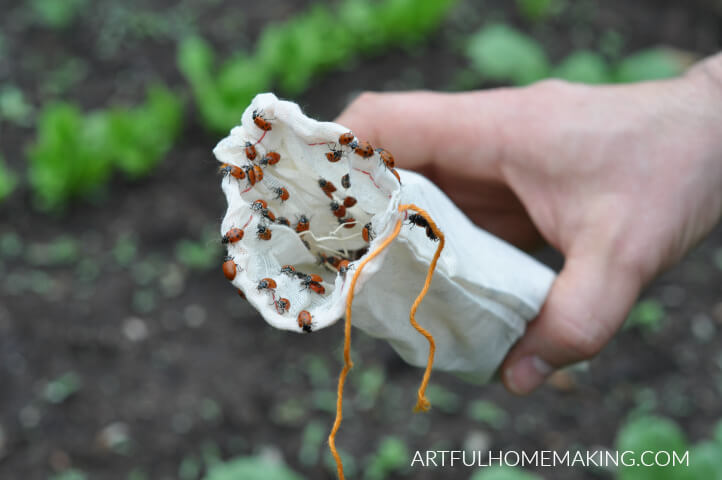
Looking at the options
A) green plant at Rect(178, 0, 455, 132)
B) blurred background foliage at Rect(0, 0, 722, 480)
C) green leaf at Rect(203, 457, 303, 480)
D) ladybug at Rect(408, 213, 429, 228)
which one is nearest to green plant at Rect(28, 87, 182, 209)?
blurred background foliage at Rect(0, 0, 722, 480)

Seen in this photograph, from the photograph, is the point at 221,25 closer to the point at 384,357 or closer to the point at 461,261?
the point at 384,357

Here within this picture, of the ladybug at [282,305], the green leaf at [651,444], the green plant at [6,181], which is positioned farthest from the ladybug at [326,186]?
the green plant at [6,181]

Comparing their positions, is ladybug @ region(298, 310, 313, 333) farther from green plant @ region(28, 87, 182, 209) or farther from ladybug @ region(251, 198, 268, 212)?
green plant @ region(28, 87, 182, 209)

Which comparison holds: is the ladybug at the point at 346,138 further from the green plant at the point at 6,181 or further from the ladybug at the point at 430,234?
the green plant at the point at 6,181

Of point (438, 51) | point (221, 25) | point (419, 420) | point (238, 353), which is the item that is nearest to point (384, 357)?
point (419, 420)

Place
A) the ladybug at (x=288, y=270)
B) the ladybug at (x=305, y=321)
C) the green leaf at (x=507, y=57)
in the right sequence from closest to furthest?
the ladybug at (x=305, y=321) → the ladybug at (x=288, y=270) → the green leaf at (x=507, y=57)
